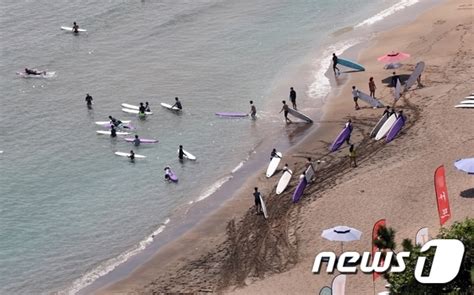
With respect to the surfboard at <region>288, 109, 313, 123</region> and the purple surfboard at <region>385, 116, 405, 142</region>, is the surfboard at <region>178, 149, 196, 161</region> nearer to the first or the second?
the surfboard at <region>288, 109, 313, 123</region>

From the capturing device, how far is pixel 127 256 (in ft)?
128

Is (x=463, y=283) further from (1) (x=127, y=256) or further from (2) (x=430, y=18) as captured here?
(2) (x=430, y=18)

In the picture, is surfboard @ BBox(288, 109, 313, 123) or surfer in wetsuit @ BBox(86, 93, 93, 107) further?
surfer in wetsuit @ BBox(86, 93, 93, 107)

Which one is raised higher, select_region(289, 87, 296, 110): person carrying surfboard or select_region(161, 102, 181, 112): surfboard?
select_region(289, 87, 296, 110): person carrying surfboard

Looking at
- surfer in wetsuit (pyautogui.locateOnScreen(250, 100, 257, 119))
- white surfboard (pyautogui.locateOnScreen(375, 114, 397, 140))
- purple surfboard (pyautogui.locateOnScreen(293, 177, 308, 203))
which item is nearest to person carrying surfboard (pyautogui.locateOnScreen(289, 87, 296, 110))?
surfer in wetsuit (pyautogui.locateOnScreen(250, 100, 257, 119))

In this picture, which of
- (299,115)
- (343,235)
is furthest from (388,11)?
(343,235)

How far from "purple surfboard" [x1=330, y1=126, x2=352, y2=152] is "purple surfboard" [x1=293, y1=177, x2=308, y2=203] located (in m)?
4.73

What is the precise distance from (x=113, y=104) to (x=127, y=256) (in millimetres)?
18613

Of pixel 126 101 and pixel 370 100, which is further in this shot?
pixel 126 101

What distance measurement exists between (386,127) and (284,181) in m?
6.24

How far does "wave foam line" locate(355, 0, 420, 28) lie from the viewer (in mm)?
66562

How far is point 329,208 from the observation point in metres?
38.1

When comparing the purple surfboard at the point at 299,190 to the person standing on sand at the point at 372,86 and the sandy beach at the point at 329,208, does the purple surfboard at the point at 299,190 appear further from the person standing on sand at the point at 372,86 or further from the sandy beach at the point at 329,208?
the person standing on sand at the point at 372,86

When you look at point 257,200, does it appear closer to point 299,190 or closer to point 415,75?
point 299,190
